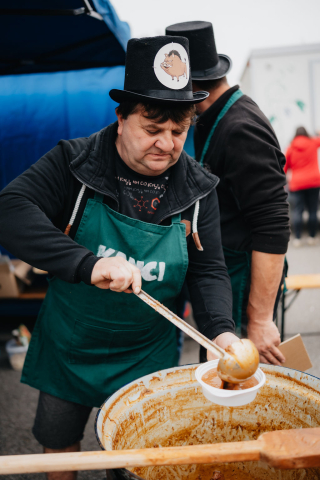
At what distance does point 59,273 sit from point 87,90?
68.9 inches

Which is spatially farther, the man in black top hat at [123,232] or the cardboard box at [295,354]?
the cardboard box at [295,354]

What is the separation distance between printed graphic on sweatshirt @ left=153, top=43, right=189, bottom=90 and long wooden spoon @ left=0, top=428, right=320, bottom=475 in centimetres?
106

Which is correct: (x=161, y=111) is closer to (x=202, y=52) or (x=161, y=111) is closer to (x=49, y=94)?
(x=202, y=52)

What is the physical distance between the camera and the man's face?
137 cm

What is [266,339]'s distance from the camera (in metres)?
1.80

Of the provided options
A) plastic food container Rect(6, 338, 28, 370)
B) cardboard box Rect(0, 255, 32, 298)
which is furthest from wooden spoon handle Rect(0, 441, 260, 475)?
cardboard box Rect(0, 255, 32, 298)

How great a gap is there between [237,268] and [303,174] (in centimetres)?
574

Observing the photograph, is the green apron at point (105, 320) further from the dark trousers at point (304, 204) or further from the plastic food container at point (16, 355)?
the dark trousers at point (304, 204)

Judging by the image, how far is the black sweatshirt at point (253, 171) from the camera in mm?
1758

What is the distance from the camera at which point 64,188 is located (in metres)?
1.45

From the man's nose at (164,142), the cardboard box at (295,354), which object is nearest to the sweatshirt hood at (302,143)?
the cardboard box at (295,354)

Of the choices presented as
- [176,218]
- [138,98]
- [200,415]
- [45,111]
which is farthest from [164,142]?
[45,111]

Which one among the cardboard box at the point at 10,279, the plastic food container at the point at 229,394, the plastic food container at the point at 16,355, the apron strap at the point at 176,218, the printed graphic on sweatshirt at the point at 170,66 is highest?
the printed graphic on sweatshirt at the point at 170,66

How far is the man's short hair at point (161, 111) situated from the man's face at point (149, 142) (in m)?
0.01
